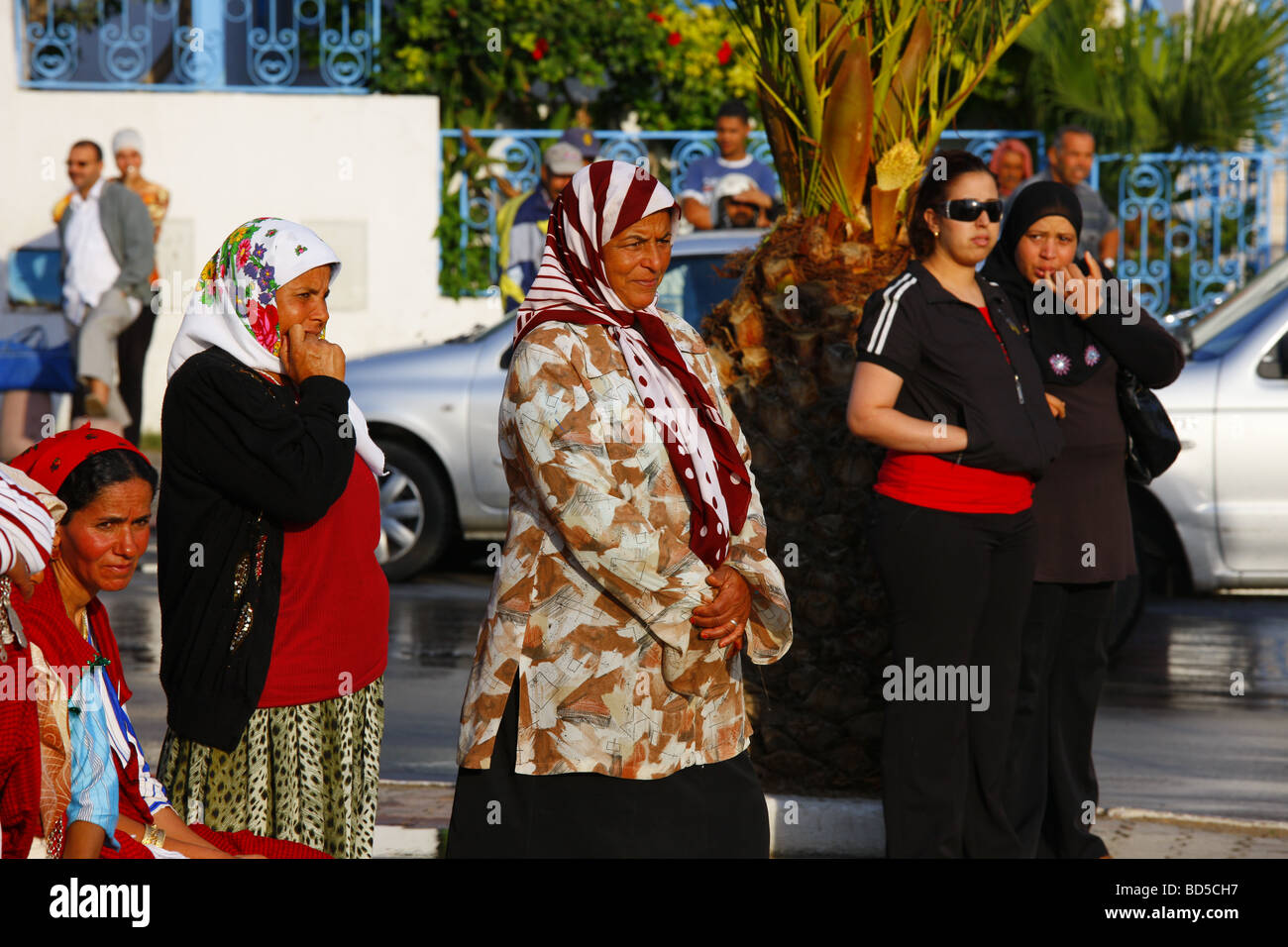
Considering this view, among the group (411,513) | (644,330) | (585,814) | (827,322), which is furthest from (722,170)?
(585,814)

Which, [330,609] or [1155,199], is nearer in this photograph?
[330,609]

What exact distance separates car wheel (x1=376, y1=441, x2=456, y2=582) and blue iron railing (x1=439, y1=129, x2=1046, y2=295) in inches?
182

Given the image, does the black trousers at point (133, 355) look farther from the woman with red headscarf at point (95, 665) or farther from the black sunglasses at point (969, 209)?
the woman with red headscarf at point (95, 665)

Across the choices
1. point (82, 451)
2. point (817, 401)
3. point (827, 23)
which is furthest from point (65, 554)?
point (827, 23)

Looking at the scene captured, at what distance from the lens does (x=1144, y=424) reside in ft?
15.7

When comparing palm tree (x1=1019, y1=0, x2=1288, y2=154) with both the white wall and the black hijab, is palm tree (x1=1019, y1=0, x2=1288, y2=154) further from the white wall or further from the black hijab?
the black hijab

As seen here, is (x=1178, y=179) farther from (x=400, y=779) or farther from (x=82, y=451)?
(x=82, y=451)

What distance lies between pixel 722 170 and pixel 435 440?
117 inches

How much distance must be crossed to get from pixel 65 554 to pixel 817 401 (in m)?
2.43

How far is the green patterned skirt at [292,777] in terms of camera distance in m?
3.46

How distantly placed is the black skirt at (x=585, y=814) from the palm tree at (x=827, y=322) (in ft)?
4.51

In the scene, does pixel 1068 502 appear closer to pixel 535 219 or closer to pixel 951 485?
pixel 951 485
